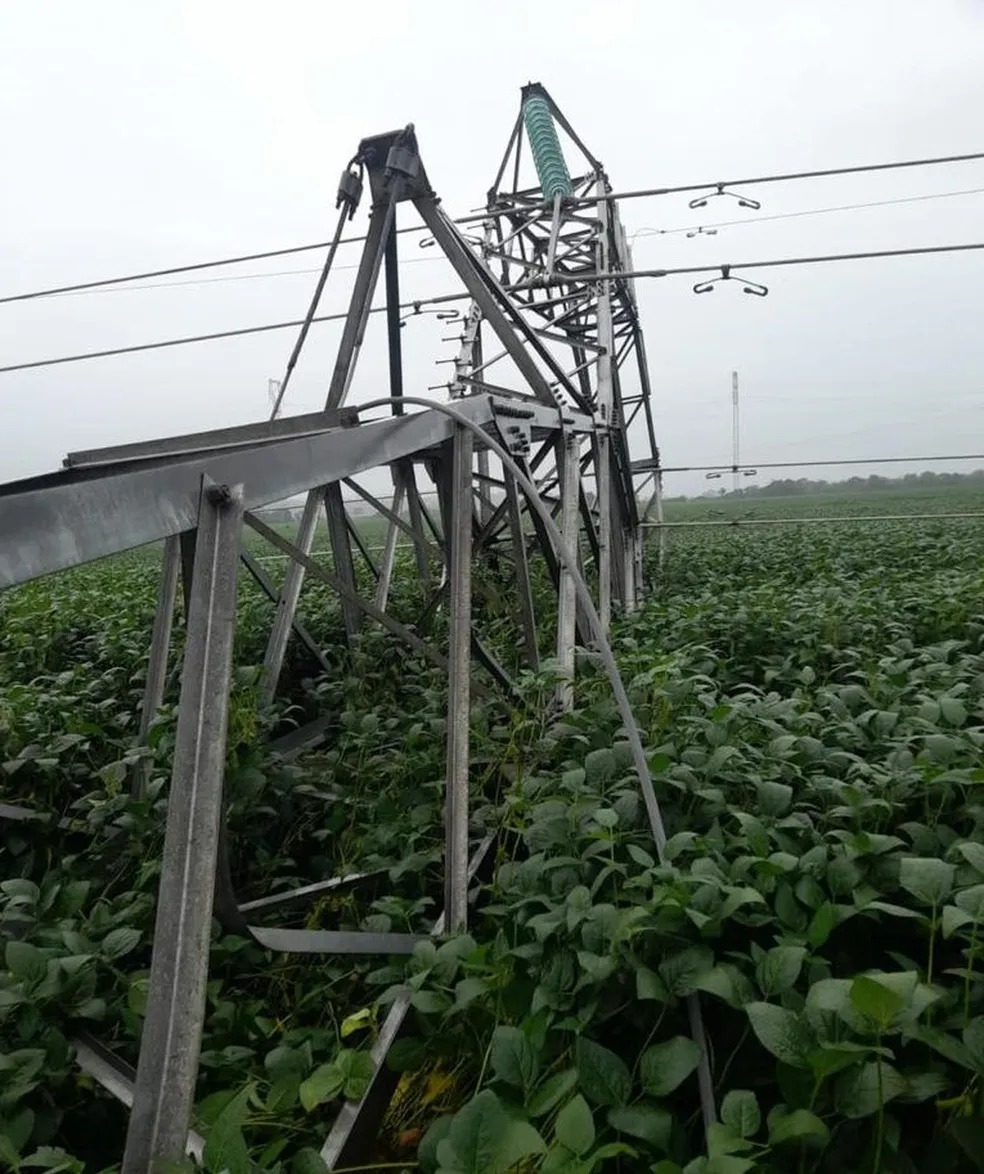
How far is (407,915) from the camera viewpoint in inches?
76.9

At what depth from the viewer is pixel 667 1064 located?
1.21 metres

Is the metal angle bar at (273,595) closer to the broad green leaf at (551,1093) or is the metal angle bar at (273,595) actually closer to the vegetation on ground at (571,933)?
the vegetation on ground at (571,933)

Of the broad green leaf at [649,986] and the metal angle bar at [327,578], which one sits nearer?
the broad green leaf at [649,986]

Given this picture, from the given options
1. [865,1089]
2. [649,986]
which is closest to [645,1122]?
[649,986]

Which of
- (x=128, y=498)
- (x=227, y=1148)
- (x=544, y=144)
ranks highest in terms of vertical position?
(x=544, y=144)

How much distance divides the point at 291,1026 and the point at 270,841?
2.74 feet

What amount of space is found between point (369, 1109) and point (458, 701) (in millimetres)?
1008

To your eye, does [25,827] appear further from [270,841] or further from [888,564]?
[888,564]

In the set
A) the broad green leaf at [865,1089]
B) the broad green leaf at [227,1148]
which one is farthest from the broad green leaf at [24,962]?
the broad green leaf at [865,1089]

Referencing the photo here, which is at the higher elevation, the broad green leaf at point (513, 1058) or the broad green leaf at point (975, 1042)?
the broad green leaf at point (975, 1042)

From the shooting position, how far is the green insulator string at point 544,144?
257 inches

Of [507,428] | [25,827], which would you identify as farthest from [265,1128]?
[507,428]

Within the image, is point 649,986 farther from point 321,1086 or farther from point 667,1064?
point 321,1086

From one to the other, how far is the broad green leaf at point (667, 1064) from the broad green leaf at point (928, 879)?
471 mm
